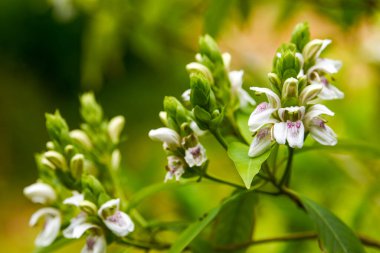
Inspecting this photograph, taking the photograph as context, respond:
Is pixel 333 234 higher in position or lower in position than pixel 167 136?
lower

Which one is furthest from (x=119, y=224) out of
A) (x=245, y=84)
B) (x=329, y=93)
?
(x=245, y=84)

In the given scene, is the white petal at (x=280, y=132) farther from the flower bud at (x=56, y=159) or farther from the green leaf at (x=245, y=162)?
the flower bud at (x=56, y=159)

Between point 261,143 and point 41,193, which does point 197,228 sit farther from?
point 41,193

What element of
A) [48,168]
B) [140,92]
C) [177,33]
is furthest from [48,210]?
[140,92]

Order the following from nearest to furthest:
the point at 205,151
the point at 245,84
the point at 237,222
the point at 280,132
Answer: the point at 280,132 < the point at 205,151 < the point at 237,222 < the point at 245,84

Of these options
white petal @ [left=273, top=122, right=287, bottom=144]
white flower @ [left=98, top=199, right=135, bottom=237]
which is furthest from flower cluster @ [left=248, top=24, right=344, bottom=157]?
white flower @ [left=98, top=199, right=135, bottom=237]

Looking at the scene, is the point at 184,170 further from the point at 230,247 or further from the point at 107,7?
the point at 107,7

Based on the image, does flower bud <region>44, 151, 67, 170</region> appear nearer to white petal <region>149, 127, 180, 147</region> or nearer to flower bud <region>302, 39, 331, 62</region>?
white petal <region>149, 127, 180, 147</region>

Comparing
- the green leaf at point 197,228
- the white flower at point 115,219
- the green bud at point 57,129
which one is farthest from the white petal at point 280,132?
the green bud at point 57,129

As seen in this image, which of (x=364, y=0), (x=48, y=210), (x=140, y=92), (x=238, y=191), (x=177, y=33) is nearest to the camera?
(x=238, y=191)
